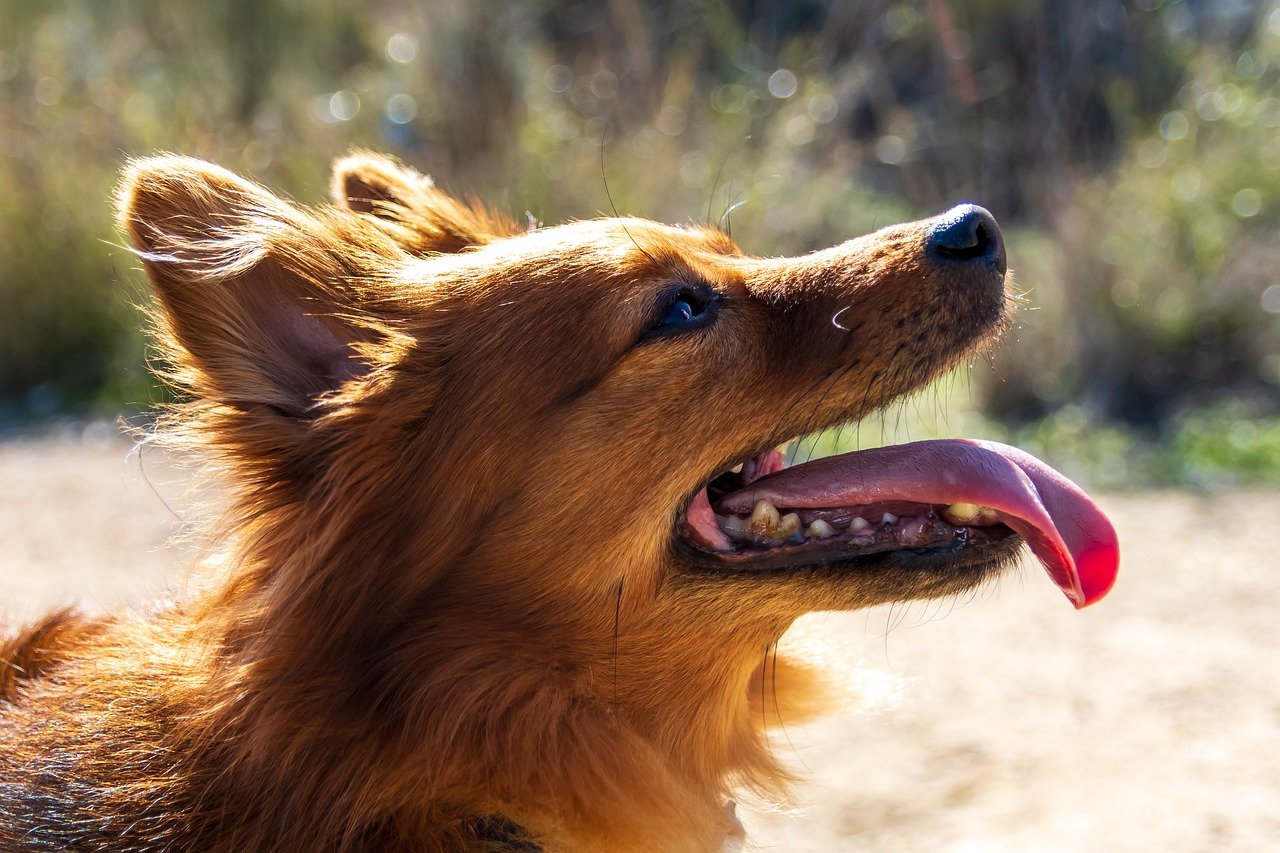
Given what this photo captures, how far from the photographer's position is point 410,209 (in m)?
3.58

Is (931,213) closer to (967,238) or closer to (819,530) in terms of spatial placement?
(967,238)

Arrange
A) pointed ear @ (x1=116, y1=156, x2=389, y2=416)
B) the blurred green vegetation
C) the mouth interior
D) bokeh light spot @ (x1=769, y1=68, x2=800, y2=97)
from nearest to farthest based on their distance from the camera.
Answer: pointed ear @ (x1=116, y1=156, x2=389, y2=416) → the mouth interior → the blurred green vegetation → bokeh light spot @ (x1=769, y1=68, x2=800, y2=97)

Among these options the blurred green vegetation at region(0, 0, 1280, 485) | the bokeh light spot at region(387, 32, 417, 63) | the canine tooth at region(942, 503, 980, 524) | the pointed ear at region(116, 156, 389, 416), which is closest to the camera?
the pointed ear at region(116, 156, 389, 416)

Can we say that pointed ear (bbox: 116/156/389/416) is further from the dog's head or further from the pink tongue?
the pink tongue

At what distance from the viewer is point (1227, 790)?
4090mm

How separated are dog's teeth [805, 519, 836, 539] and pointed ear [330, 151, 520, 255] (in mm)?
1242

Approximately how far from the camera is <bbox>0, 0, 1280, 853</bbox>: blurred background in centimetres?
457

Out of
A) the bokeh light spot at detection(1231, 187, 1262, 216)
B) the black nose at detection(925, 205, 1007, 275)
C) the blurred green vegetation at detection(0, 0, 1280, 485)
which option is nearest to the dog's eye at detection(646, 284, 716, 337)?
the black nose at detection(925, 205, 1007, 275)

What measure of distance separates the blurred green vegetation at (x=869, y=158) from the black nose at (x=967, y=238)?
4.86 metres

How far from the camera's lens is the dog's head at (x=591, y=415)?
9.07 ft

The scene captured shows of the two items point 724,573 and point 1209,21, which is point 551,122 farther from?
point 724,573

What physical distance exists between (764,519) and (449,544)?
2.48ft

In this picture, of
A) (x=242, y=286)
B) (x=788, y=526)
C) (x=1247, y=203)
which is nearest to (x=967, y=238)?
(x=788, y=526)

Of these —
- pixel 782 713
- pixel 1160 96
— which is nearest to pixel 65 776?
pixel 782 713
